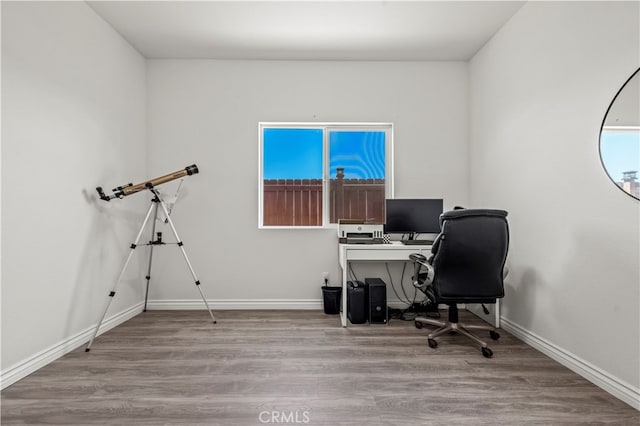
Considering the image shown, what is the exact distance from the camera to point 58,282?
99.3 inches

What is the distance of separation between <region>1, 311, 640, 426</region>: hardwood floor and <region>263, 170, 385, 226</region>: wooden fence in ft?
4.68

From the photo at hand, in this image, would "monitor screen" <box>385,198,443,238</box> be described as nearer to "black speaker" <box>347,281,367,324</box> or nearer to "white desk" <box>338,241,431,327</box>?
"white desk" <box>338,241,431,327</box>

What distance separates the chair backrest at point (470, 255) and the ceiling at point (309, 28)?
71.3 inches

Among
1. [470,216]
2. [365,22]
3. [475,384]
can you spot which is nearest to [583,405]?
[475,384]

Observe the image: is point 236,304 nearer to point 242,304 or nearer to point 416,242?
point 242,304

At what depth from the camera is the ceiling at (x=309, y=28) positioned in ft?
9.46

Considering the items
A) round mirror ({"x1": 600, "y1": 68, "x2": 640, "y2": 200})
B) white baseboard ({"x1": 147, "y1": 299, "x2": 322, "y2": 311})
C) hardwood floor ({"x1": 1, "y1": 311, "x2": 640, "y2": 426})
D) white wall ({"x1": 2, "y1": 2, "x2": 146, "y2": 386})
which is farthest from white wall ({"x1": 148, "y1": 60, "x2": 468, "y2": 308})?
round mirror ({"x1": 600, "y1": 68, "x2": 640, "y2": 200})

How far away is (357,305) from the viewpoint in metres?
3.31

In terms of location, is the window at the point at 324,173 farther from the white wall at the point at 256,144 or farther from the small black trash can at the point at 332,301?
the small black trash can at the point at 332,301

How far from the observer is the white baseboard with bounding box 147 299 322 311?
12.5 ft

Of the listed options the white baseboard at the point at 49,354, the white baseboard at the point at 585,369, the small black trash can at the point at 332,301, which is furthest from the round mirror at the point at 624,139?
the white baseboard at the point at 49,354

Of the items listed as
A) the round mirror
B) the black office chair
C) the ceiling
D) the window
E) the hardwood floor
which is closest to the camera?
the hardwood floor

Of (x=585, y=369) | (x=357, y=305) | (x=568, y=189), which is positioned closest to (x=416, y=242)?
(x=357, y=305)

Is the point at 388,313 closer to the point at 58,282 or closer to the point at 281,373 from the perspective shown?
the point at 281,373
